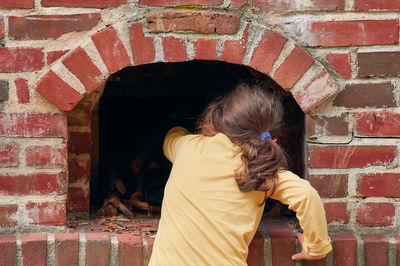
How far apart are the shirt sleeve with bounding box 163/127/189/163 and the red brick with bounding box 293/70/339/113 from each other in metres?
0.54

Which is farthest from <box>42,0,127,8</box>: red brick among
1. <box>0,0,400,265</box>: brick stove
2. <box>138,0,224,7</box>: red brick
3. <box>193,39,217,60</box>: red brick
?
<box>193,39,217,60</box>: red brick

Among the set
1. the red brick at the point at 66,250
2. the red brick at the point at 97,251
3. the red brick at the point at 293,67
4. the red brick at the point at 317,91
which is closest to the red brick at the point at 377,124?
the red brick at the point at 317,91

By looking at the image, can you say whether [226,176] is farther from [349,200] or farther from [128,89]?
[128,89]

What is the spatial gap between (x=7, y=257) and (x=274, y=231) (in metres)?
1.09

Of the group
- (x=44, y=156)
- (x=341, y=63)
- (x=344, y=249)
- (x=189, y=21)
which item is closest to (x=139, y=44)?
(x=189, y=21)

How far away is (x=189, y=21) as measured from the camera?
2.31 meters

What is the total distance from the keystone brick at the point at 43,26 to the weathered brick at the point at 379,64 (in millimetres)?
1125

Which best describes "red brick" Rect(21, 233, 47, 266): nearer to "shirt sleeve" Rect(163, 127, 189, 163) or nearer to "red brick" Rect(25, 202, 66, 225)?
"red brick" Rect(25, 202, 66, 225)

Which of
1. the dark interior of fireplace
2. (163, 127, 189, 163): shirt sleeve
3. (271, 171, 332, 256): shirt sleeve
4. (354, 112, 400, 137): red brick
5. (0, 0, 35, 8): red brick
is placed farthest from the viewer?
the dark interior of fireplace

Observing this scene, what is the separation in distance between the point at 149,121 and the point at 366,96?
4.49 feet

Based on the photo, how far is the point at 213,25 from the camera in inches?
91.4

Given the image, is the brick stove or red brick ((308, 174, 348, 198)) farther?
red brick ((308, 174, 348, 198))

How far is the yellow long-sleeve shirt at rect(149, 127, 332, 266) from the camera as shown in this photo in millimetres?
2188

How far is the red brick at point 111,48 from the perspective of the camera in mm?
2297
